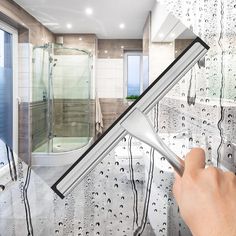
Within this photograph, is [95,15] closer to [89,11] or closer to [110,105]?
[89,11]

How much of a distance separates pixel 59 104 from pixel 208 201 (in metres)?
1.21

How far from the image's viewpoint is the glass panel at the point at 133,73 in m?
1.08

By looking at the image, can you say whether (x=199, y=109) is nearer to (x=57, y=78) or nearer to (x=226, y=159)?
(x=226, y=159)

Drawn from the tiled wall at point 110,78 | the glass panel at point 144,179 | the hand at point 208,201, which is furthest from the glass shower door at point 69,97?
the hand at point 208,201

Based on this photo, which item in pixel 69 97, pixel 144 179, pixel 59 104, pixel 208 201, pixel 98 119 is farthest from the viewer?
pixel 69 97

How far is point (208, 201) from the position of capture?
353mm

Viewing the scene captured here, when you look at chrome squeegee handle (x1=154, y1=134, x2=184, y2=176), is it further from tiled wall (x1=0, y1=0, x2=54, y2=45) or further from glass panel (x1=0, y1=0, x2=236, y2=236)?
tiled wall (x1=0, y1=0, x2=54, y2=45)

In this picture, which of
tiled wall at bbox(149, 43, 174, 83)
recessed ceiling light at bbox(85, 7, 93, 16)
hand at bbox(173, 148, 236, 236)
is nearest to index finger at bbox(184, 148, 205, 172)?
hand at bbox(173, 148, 236, 236)

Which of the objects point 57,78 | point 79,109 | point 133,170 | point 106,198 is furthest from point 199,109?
point 57,78

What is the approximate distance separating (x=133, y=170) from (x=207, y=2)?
0.55 metres

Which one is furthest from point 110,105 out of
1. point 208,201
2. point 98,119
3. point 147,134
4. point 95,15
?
point 208,201

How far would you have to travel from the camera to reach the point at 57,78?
1.69 metres

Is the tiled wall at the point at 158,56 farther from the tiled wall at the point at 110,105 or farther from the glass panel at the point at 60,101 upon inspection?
the glass panel at the point at 60,101

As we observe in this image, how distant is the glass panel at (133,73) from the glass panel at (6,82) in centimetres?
47
